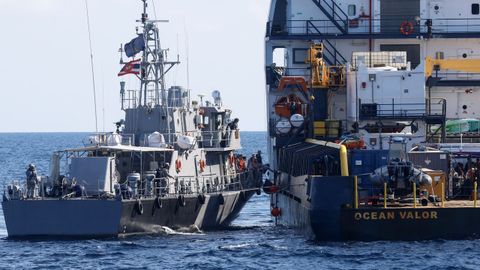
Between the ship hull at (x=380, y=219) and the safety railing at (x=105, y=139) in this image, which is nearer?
the ship hull at (x=380, y=219)

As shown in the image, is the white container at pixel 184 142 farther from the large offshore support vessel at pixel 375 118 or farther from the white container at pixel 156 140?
the large offshore support vessel at pixel 375 118

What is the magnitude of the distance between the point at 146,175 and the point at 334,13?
49.4ft

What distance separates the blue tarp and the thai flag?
0.40 metres

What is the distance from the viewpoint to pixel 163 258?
141ft

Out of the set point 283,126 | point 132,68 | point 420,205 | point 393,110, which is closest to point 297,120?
point 283,126

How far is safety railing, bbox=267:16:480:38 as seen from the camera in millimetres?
60250

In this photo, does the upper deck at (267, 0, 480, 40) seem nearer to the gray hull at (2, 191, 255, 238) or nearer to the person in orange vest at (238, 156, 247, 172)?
the person in orange vest at (238, 156, 247, 172)

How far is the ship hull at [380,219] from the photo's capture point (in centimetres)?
4416

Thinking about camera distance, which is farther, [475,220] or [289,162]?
[289,162]

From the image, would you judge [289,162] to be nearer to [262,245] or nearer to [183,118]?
[183,118]

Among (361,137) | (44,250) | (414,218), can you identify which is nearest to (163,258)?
(44,250)

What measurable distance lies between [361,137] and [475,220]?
32.0 feet

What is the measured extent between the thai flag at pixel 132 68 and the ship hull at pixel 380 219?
13.2 metres

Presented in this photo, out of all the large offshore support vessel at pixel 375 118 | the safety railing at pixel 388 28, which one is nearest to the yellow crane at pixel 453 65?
the large offshore support vessel at pixel 375 118
